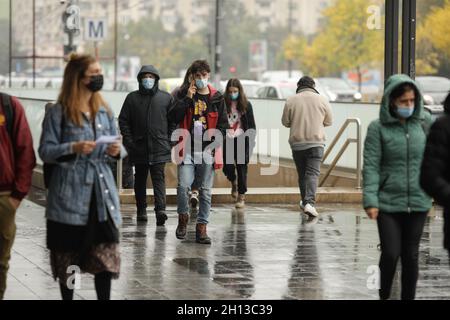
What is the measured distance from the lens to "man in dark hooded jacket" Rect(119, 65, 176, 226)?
1422 cm

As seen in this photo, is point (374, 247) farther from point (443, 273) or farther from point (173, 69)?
point (173, 69)

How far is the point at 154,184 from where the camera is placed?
14.5 m

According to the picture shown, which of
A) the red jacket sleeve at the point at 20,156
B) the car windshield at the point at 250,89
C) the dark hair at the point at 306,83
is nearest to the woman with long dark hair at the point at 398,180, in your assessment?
the red jacket sleeve at the point at 20,156

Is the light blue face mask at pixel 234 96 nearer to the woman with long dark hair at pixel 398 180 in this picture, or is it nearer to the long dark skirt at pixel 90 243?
the woman with long dark hair at pixel 398 180

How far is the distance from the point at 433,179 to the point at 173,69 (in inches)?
4025

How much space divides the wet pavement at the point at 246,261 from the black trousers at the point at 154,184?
27 cm

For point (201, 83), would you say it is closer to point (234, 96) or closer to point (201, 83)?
point (201, 83)

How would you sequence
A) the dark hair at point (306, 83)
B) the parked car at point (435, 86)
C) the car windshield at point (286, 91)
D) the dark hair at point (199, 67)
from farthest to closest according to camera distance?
the car windshield at point (286, 91), the parked car at point (435, 86), the dark hair at point (306, 83), the dark hair at point (199, 67)

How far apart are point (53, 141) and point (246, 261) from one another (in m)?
3.69

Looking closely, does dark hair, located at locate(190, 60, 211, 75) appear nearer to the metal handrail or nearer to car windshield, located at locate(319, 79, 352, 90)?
the metal handrail

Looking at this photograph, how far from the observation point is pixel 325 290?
994 cm

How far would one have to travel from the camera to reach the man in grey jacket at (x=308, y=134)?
1554 cm

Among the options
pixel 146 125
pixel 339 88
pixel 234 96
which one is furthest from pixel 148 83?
pixel 339 88

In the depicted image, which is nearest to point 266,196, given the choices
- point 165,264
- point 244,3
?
point 165,264
